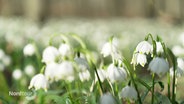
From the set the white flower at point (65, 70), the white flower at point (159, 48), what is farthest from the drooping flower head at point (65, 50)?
the white flower at point (159, 48)

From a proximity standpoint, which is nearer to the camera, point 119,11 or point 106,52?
point 106,52

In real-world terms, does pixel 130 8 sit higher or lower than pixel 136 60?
lower

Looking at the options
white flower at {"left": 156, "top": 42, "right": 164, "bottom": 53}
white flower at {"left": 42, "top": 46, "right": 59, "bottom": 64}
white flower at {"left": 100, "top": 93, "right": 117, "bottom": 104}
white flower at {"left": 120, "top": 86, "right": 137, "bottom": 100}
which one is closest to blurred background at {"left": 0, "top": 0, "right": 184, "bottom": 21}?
white flower at {"left": 156, "top": 42, "right": 164, "bottom": 53}

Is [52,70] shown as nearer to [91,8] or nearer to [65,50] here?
[65,50]

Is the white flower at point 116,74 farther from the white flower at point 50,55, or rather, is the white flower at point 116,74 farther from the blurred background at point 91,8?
the blurred background at point 91,8

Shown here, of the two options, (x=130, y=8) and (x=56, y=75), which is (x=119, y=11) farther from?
(x=56, y=75)

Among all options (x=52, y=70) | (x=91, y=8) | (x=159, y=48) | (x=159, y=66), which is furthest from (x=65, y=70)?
(x=91, y=8)

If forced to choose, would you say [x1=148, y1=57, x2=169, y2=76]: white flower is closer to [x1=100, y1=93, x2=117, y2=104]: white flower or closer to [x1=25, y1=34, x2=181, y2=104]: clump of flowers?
[x1=25, y1=34, x2=181, y2=104]: clump of flowers

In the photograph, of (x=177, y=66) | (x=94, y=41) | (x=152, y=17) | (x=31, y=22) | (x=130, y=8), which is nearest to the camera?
(x=177, y=66)

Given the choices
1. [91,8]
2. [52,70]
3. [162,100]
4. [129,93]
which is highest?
[52,70]

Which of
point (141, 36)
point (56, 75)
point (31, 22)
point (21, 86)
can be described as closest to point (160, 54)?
point (56, 75)

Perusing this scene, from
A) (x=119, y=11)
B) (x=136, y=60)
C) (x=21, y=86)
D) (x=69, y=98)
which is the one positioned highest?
(x=136, y=60)
